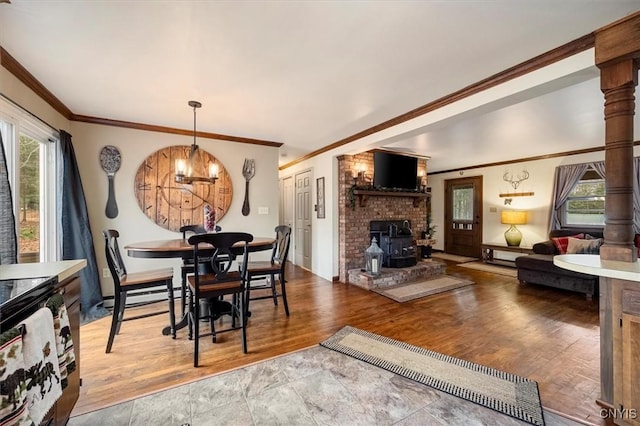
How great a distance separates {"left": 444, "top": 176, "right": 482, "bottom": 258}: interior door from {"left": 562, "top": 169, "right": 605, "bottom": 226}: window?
66.1 inches

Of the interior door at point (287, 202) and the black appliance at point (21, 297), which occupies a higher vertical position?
the interior door at point (287, 202)

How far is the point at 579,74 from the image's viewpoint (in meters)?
1.94

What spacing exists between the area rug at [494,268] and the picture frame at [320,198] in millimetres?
3475

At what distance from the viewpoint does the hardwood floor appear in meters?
1.87

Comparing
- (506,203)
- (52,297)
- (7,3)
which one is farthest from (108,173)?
(506,203)

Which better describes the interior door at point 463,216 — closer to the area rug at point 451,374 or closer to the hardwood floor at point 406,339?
the hardwood floor at point 406,339

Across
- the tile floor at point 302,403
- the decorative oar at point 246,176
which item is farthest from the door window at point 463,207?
the tile floor at point 302,403

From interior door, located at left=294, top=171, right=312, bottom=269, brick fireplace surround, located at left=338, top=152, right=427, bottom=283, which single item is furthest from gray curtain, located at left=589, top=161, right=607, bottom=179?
interior door, located at left=294, top=171, right=312, bottom=269

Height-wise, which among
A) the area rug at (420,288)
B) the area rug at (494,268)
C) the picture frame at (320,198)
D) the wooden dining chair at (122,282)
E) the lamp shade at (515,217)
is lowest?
the area rug at (494,268)

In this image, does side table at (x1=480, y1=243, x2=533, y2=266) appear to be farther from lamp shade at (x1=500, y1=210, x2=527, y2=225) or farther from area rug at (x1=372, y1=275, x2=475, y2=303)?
area rug at (x1=372, y1=275, x2=475, y2=303)

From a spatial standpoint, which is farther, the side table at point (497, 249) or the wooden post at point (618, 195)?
the side table at point (497, 249)

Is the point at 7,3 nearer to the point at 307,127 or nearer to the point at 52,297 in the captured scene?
the point at 52,297

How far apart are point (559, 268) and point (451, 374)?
339cm

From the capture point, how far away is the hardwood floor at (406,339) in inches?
73.6
